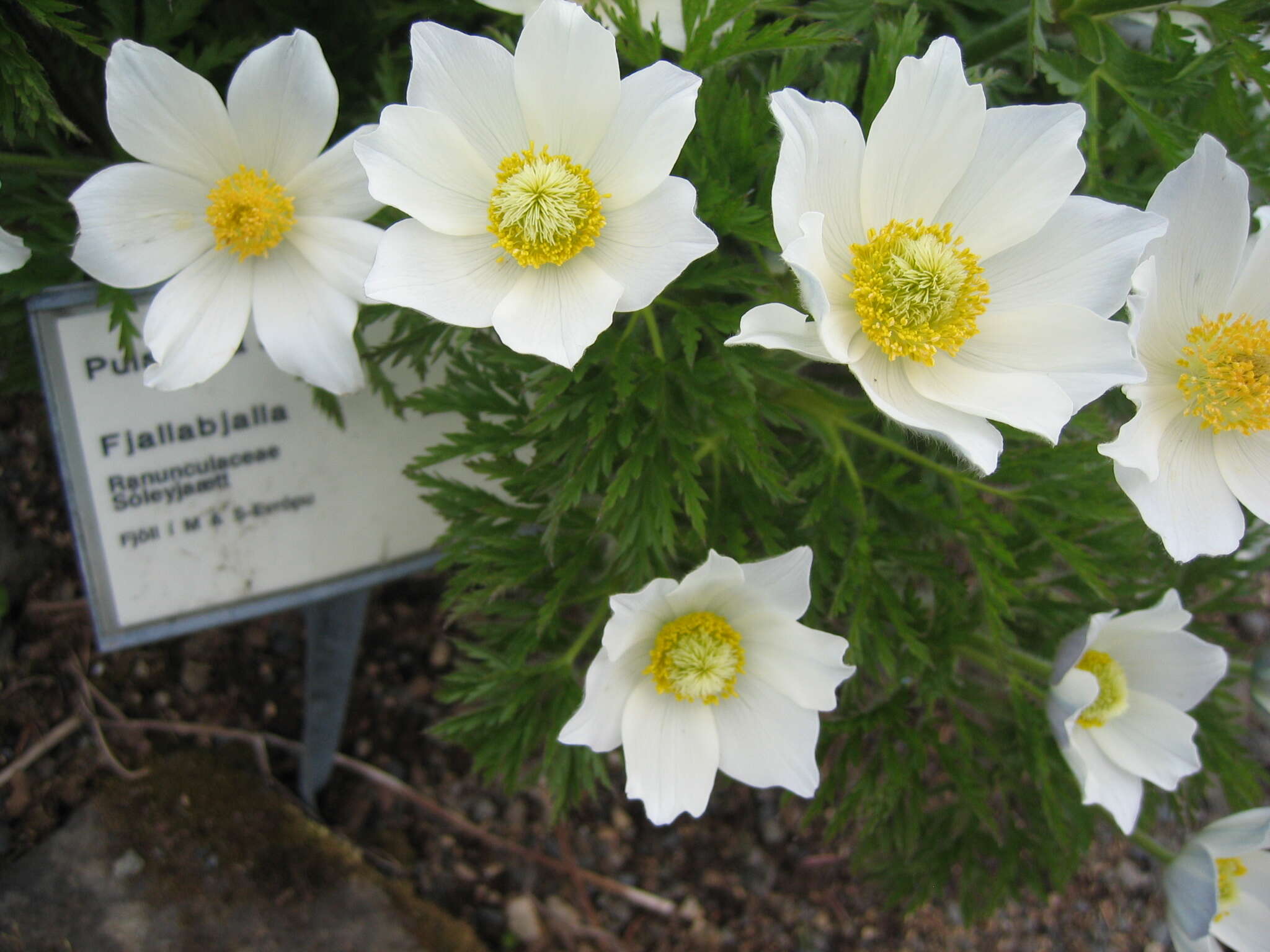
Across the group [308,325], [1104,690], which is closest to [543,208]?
[308,325]

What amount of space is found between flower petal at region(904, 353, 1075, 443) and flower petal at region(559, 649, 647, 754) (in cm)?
49

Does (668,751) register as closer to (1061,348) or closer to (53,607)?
(1061,348)

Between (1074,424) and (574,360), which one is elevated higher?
(574,360)

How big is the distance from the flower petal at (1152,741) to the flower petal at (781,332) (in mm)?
757

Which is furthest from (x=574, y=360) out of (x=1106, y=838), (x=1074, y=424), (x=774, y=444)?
(x=1106, y=838)

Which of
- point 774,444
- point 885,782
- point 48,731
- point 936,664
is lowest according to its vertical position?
point 885,782

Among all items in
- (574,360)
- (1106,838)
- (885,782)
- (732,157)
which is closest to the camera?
(574,360)

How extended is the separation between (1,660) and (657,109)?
1.82m

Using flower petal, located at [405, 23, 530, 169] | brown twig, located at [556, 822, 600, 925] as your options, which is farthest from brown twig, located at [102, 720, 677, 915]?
flower petal, located at [405, 23, 530, 169]

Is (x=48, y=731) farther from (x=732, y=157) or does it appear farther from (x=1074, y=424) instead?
(x=1074, y=424)

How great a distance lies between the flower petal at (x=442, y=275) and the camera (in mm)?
1014

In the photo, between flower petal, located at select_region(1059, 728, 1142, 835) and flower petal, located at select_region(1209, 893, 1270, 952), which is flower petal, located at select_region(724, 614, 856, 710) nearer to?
flower petal, located at select_region(1059, 728, 1142, 835)

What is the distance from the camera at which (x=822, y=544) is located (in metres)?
1.38

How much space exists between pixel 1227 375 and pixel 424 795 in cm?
169
